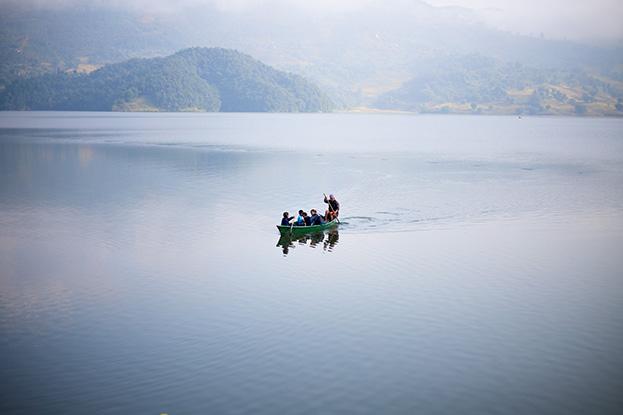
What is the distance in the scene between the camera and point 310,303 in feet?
97.2

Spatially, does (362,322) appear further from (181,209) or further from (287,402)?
(181,209)

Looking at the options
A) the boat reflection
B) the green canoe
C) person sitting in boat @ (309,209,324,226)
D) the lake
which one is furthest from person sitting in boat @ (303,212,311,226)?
the lake

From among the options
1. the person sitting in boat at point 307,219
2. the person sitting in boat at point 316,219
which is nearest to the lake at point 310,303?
the person sitting in boat at point 316,219

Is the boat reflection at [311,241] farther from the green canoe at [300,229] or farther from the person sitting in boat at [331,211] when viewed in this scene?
the person sitting in boat at [331,211]

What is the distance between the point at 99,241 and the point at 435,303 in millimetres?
24493

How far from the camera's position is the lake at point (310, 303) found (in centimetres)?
2073

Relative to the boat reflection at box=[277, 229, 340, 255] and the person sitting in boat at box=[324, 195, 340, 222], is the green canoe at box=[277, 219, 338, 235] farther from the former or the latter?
the person sitting in boat at box=[324, 195, 340, 222]

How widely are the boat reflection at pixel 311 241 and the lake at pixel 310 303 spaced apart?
28 cm

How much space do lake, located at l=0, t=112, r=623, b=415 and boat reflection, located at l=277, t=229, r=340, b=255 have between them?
28 centimetres

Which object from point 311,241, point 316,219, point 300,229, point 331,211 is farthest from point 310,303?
point 331,211

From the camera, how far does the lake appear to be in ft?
68.0

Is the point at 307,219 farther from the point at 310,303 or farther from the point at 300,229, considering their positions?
the point at 310,303

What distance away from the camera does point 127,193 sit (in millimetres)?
65188

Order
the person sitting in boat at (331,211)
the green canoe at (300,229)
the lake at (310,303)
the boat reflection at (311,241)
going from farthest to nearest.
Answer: the person sitting in boat at (331,211) < the green canoe at (300,229) < the boat reflection at (311,241) < the lake at (310,303)
